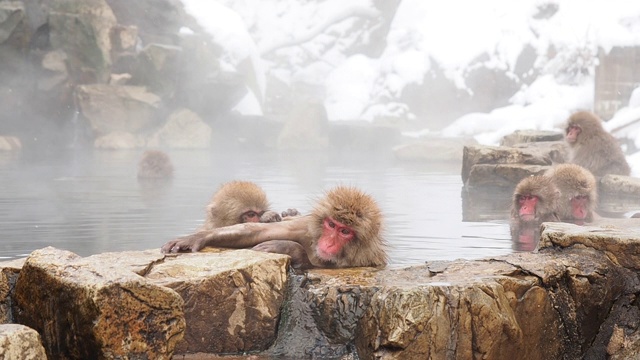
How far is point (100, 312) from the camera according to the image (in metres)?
2.54

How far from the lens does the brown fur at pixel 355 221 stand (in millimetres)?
3481

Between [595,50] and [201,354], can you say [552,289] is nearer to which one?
[201,354]

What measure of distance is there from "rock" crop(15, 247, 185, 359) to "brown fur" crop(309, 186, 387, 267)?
0.97 meters

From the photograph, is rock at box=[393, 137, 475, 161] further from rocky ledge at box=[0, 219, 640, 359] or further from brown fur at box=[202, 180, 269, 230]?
rocky ledge at box=[0, 219, 640, 359]

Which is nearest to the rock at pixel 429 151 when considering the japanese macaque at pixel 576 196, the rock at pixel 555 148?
the rock at pixel 555 148

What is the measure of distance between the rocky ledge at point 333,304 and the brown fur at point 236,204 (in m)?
0.69

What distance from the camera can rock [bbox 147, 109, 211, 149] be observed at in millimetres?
17688

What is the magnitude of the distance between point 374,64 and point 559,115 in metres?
7.92

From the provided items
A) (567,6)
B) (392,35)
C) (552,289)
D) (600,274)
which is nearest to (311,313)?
(552,289)

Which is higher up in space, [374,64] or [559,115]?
[374,64]

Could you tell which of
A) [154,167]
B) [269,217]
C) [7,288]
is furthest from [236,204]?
[154,167]

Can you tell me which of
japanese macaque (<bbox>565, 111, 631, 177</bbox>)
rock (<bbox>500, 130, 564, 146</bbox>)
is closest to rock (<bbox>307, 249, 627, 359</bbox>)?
japanese macaque (<bbox>565, 111, 631, 177</bbox>)

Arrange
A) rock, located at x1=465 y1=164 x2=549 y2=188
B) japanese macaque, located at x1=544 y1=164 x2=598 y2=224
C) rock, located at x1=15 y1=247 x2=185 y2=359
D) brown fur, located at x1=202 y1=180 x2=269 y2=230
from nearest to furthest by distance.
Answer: rock, located at x1=15 y1=247 x2=185 y2=359
brown fur, located at x1=202 y1=180 x2=269 y2=230
japanese macaque, located at x1=544 y1=164 x2=598 y2=224
rock, located at x1=465 y1=164 x2=549 y2=188

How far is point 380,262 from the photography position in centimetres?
366
